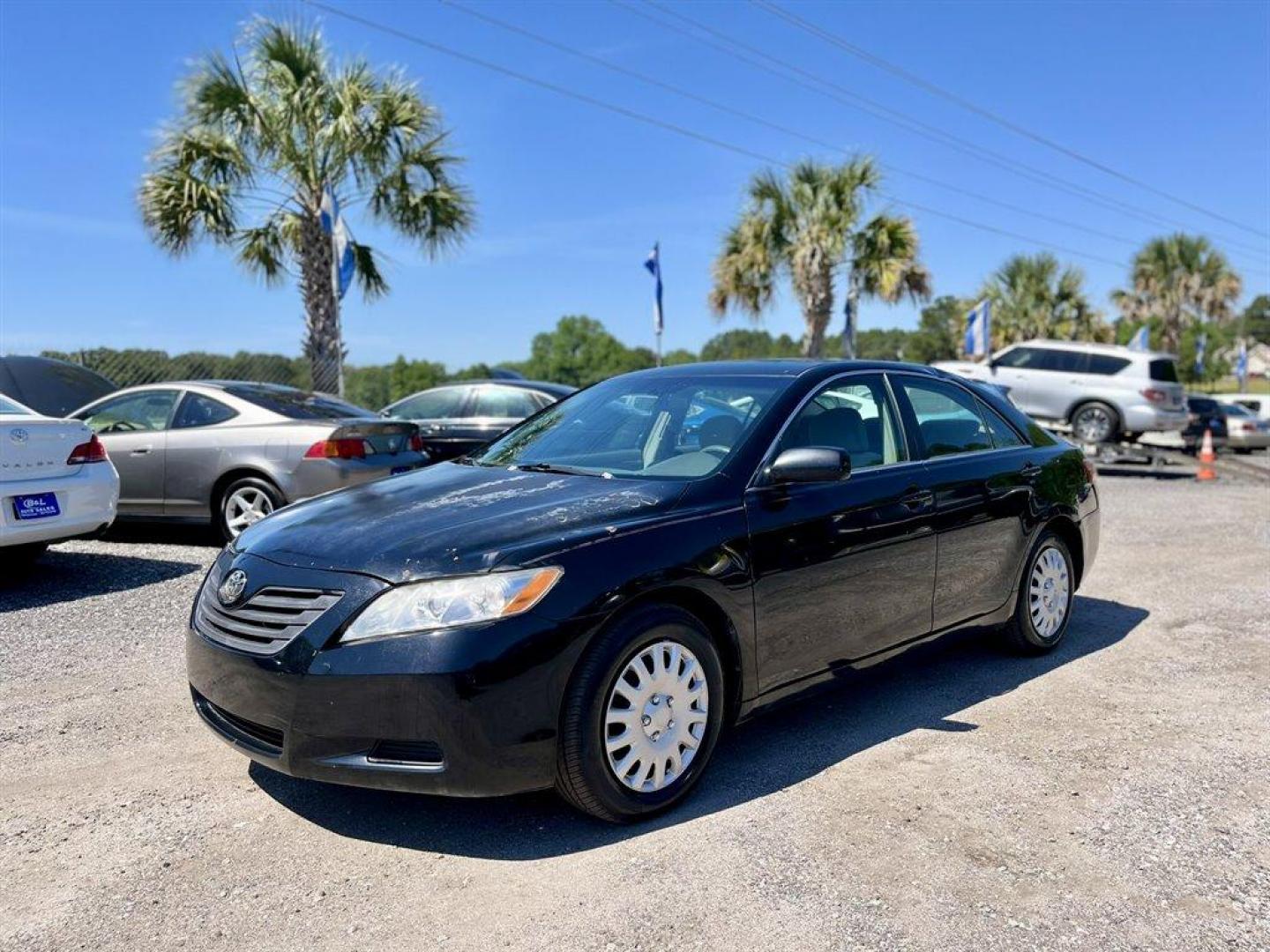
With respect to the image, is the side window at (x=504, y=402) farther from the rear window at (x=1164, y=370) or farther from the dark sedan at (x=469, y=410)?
the rear window at (x=1164, y=370)

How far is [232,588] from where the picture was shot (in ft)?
10.9

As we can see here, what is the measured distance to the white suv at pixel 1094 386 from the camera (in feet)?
55.2

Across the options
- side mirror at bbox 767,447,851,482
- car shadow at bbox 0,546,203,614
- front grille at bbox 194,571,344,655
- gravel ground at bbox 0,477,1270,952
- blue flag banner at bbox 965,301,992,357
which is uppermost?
blue flag banner at bbox 965,301,992,357

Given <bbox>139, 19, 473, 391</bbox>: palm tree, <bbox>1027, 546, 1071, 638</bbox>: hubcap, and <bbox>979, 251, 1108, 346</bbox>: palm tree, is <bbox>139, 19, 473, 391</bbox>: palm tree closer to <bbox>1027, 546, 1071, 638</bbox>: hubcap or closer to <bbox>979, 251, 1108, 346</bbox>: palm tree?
<bbox>1027, 546, 1071, 638</bbox>: hubcap

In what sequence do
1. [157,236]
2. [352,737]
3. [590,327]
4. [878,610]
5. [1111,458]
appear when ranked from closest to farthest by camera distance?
[352,737] → [878,610] → [157,236] → [1111,458] → [590,327]

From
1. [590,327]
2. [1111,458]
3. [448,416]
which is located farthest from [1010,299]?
[590,327]

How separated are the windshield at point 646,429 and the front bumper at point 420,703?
3.53 ft

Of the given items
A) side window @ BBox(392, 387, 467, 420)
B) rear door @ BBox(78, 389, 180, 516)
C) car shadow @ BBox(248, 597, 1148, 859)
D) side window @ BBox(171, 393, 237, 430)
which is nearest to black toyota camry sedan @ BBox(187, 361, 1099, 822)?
car shadow @ BBox(248, 597, 1148, 859)

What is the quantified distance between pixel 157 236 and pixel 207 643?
42.3 feet

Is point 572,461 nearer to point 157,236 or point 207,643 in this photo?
point 207,643

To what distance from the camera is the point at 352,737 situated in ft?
9.68

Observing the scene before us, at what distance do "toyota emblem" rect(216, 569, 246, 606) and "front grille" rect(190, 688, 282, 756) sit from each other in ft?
1.15

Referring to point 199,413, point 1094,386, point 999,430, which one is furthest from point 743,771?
point 1094,386

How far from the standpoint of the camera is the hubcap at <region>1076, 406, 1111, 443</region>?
17.1 meters
